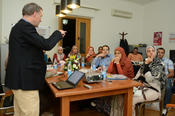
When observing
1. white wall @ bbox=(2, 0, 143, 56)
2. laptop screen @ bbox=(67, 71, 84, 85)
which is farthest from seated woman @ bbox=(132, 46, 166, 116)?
white wall @ bbox=(2, 0, 143, 56)

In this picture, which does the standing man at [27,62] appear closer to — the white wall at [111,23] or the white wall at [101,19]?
the white wall at [101,19]

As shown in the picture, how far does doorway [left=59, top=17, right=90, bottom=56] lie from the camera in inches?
188

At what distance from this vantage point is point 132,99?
164 cm

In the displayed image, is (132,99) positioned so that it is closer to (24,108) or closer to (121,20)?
(24,108)

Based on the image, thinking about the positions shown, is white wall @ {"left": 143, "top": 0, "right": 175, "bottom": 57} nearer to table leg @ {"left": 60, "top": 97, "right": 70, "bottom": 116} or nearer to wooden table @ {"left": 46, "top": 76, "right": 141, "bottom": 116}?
wooden table @ {"left": 46, "top": 76, "right": 141, "bottom": 116}

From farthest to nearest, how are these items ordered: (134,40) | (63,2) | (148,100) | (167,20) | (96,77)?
(134,40), (167,20), (63,2), (148,100), (96,77)

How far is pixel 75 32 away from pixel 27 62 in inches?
154

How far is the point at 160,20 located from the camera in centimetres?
533

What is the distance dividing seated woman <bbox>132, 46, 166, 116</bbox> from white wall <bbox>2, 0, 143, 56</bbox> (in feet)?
10.6

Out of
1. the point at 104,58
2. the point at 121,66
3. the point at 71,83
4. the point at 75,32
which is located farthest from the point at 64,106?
the point at 75,32

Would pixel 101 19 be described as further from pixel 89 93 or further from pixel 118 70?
pixel 89 93

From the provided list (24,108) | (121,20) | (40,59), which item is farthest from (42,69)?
(121,20)

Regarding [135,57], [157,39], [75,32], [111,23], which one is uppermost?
[111,23]

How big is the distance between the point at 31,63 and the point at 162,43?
17.4ft
